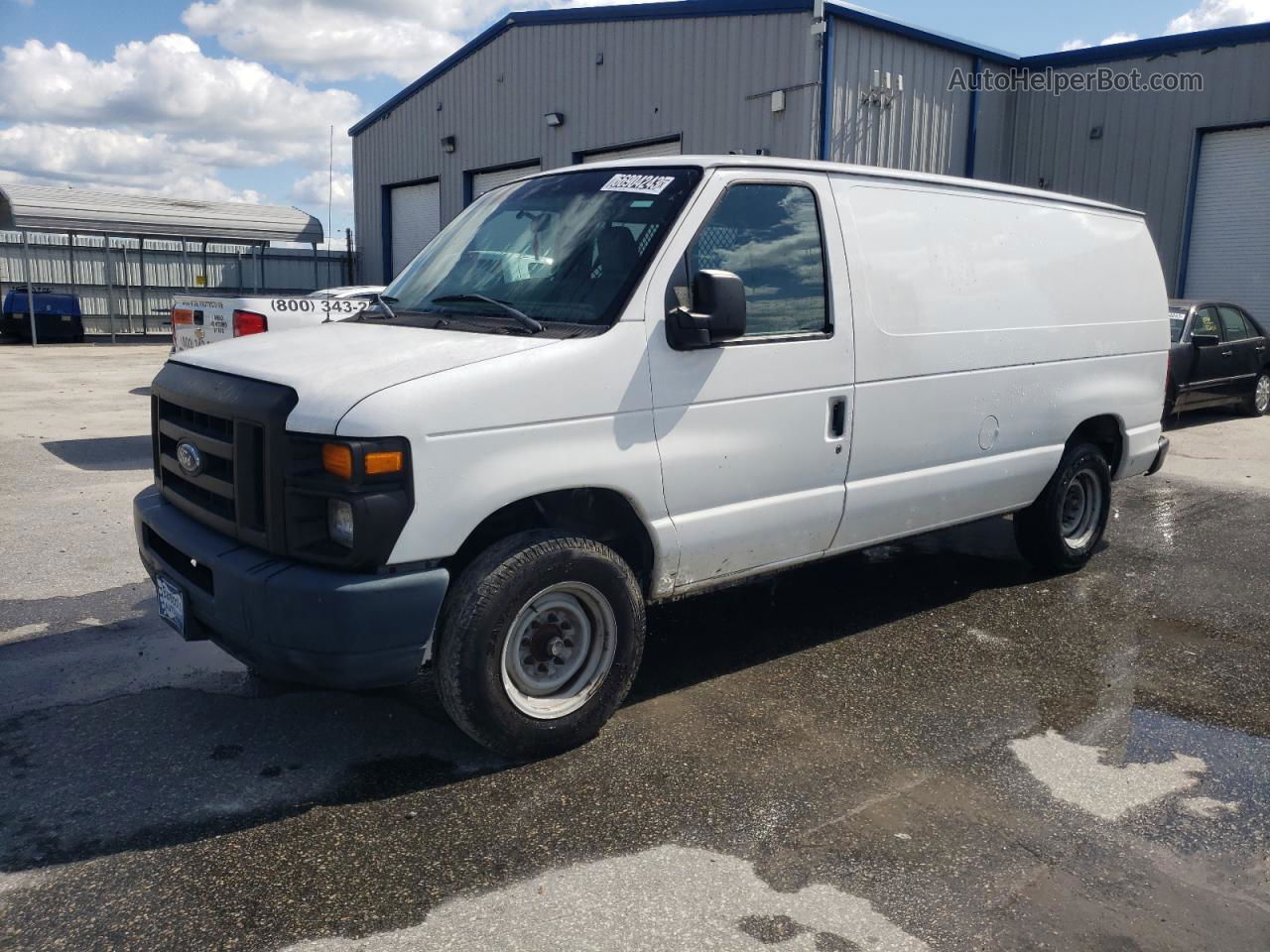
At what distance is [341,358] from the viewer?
12.2 ft

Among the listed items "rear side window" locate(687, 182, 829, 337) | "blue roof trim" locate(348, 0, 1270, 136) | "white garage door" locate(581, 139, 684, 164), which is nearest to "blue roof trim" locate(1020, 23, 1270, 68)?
"blue roof trim" locate(348, 0, 1270, 136)

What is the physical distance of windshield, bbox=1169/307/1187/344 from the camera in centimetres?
1232

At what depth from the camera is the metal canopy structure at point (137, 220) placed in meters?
23.5

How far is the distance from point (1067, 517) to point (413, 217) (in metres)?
19.8

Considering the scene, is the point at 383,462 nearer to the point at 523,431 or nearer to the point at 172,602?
the point at 523,431

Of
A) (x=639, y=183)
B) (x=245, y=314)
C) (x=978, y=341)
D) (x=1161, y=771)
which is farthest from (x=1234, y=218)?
(x=639, y=183)

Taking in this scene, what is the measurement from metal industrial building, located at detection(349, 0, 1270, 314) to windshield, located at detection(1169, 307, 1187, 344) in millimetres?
4637

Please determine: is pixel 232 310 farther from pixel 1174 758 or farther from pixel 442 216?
pixel 442 216

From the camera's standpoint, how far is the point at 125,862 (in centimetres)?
315

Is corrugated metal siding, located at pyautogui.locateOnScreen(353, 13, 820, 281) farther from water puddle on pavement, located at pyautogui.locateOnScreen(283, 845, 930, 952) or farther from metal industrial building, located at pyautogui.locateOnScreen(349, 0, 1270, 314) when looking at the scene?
water puddle on pavement, located at pyautogui.locateOnScreen(283, 845, 930, 952)

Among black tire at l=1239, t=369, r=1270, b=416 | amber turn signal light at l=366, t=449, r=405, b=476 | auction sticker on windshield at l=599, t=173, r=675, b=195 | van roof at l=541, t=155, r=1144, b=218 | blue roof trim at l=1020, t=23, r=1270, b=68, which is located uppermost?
blue roof trim at l=1020, t=23, r=1270, b=68

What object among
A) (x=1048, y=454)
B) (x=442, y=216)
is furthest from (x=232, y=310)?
(x=442, y=216)

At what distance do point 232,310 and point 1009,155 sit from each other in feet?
44.7

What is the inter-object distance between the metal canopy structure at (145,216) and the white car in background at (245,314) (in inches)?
642
